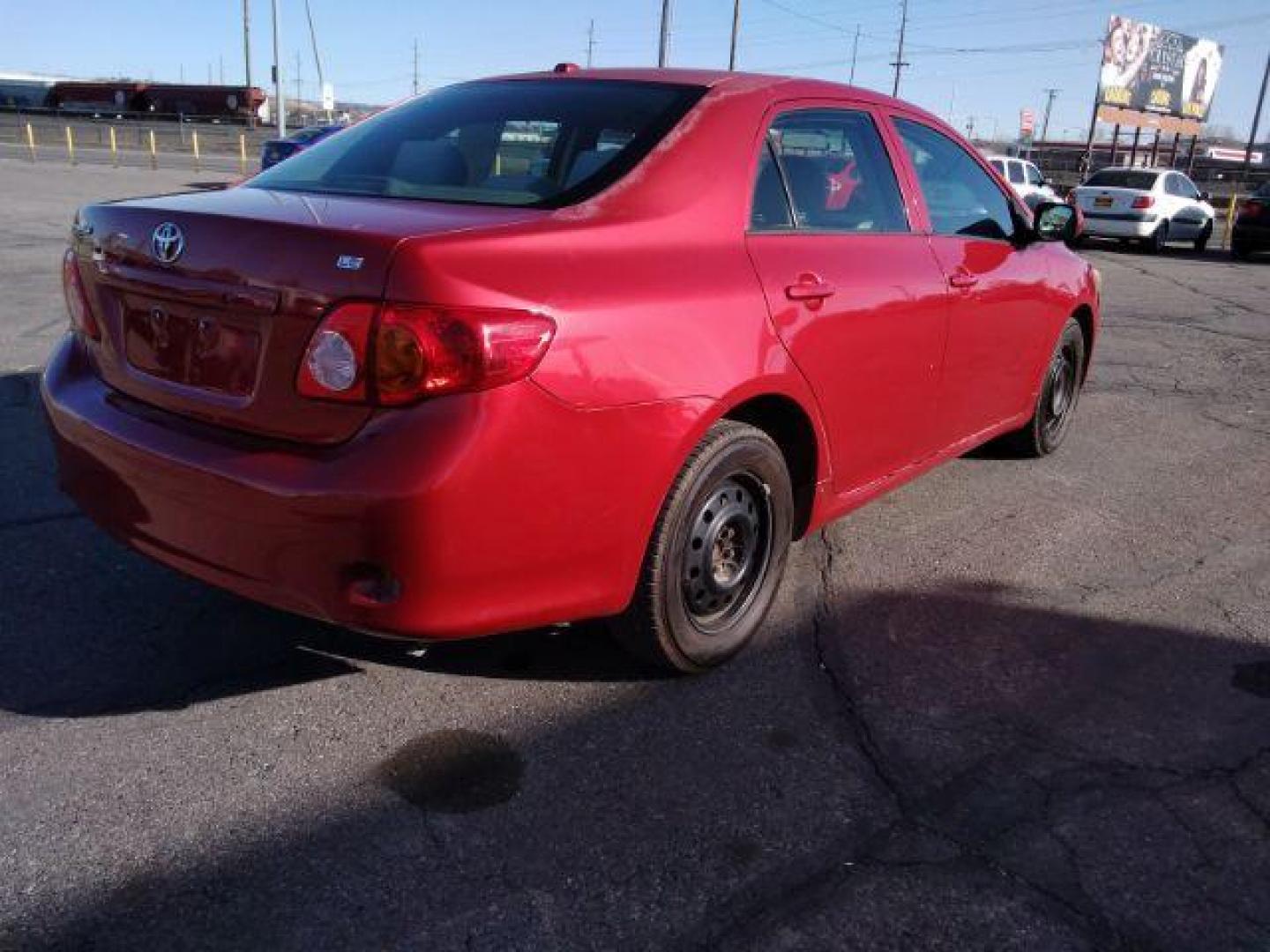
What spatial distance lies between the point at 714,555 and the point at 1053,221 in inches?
108

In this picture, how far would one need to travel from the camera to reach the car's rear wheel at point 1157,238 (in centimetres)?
2011

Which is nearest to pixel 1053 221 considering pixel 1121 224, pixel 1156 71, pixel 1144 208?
pixel 1144 208

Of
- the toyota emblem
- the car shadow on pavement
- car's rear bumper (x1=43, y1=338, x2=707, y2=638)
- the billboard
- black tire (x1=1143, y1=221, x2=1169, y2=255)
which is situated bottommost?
black tire (x1=1143, y1=221, x2=1169, y2=255)

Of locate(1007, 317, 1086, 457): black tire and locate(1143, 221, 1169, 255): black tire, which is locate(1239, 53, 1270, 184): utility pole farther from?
locate(1007, 317, 1086, 457): black tire

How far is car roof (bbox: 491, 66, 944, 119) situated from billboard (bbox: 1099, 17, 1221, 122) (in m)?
48.5

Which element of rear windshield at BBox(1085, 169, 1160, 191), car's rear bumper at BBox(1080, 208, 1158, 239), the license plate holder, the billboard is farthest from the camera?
the billboard

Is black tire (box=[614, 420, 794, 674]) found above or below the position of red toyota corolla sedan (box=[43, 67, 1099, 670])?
below

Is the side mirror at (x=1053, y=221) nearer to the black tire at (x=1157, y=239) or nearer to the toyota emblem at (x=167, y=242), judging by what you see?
the toyota emblem at (x=167, y=242)

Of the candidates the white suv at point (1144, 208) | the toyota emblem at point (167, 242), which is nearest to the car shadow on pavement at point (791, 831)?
the toyota emblem at point (167, 242)

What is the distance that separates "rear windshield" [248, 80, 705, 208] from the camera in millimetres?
2898

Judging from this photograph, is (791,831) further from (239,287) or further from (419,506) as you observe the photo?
(239,287)

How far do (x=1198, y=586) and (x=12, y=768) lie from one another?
3947 millimetres

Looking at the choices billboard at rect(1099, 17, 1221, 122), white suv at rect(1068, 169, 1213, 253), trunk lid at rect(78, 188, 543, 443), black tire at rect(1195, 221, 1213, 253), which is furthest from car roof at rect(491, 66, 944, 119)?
billboard at rect(1099, 17, 1221, 122)

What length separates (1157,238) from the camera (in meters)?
20.3
